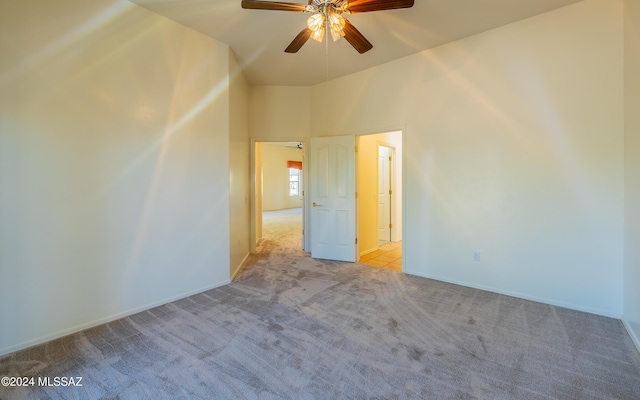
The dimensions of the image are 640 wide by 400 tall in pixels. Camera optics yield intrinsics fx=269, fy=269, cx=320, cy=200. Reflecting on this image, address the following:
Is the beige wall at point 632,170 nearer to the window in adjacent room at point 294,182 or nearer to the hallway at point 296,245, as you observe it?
the hallway at point 296,245

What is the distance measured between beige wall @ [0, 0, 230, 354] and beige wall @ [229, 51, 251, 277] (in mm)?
286

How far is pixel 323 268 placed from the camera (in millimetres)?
4156

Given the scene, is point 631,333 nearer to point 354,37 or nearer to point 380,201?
point 354,37

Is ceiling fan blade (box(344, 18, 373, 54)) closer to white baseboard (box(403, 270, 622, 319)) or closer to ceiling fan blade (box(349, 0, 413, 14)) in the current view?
ceiling fan blade (box(349, 0, 413, 14))

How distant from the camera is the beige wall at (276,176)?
12.3 meters

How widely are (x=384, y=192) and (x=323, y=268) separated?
2.66 metres

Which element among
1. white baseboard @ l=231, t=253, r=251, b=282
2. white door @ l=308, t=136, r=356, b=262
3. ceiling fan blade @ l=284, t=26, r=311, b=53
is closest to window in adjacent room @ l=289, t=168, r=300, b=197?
white door @ l=308, t=136, r=356, b=262

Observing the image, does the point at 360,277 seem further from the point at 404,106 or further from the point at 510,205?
the point at 404,106

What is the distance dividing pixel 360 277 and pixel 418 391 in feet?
6.86

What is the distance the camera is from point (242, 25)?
2984mm

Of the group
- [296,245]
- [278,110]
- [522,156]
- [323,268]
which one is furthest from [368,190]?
[522,156]

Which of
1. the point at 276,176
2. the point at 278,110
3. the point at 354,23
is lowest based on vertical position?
the point at 276,176

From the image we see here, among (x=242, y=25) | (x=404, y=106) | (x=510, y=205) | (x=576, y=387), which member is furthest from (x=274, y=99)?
(x=576, y=387)

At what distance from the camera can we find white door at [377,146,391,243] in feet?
19.9
